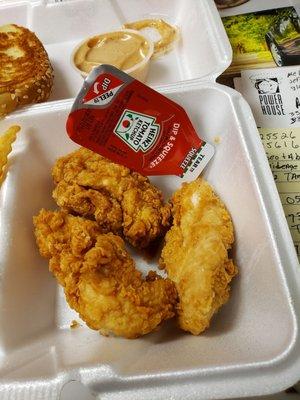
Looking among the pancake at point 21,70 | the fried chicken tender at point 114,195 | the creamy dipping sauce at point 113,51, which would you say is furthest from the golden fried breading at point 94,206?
the creamy dipping sauce at point 113,51

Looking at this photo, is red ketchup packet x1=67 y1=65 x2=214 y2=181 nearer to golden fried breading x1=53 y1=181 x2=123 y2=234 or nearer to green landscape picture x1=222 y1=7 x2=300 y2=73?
golden fried breading x1=53 y1=181 x2=123 y2=234

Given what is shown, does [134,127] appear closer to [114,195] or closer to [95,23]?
[114,195]

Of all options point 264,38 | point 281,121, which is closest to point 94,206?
point 281,121

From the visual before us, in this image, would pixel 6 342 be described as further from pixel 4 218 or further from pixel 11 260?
pixel 4 218

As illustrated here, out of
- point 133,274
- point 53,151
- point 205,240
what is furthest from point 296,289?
point 53,151

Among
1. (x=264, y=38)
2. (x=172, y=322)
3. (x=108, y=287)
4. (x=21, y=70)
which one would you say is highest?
(x=21, y=70)

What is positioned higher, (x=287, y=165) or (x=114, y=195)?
(x=114, y=195)

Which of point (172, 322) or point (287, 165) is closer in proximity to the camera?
point (172, 322)
